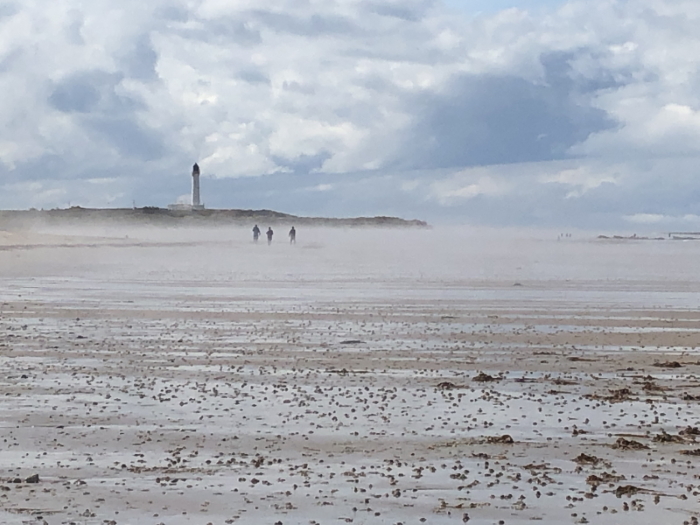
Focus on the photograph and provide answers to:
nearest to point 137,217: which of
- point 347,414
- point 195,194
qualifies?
point 195,194

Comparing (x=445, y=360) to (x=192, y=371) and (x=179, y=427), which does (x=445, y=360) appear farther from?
(x=179, y=427)

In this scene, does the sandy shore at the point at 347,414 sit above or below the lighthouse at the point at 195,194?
below

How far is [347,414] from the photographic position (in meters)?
10.3

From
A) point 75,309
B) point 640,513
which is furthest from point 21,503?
point 75,309

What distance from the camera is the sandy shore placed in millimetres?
7246

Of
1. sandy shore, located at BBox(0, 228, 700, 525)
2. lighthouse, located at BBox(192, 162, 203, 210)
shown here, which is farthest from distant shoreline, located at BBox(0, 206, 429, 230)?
sandy shore, located at BBox(0, 228, 700, 525)

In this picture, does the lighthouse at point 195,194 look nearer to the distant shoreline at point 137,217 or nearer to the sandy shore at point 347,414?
the distant shoreline at point 137,217

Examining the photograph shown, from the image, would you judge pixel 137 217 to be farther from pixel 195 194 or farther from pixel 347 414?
pixel 347 414

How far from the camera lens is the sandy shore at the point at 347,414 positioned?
725 centimetres

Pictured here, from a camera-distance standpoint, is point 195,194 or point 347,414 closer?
point 347,414

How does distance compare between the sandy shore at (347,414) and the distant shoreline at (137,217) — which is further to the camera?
the distant shoreline at (137,217)

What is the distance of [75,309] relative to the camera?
862 inches

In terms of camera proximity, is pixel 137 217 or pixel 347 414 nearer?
pixel 347 414

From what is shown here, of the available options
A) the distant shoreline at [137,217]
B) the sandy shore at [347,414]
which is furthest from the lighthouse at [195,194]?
the sandy shore at [347,414]
